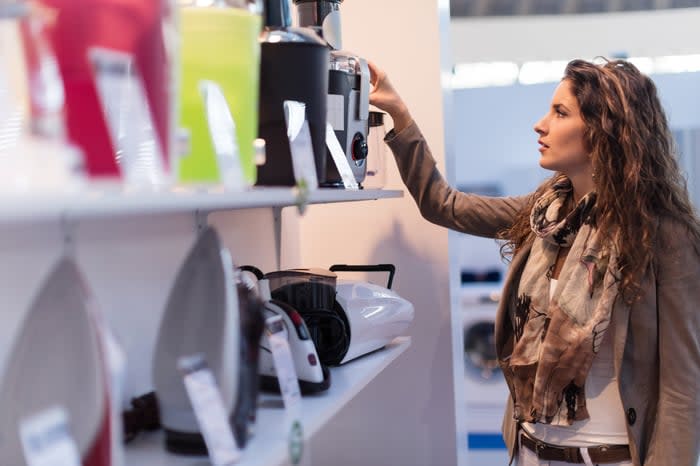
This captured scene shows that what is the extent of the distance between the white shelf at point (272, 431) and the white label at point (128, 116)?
465mm

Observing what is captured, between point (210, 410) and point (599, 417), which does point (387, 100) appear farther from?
point (210, 410)

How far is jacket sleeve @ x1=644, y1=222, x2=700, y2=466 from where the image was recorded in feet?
6.40

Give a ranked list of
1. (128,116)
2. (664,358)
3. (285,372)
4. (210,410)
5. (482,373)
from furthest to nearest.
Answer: (482,373) < (664,358) < (285,372) < (210,410) < (128,116)

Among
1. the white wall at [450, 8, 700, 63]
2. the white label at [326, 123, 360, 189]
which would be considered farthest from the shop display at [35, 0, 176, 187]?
the white wall at [450, 8, 700, 63]

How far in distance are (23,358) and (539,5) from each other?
5.72m

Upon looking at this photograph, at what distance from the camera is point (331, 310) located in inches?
69.2

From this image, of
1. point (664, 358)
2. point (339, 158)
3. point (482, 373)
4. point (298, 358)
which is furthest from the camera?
point (482, 373)

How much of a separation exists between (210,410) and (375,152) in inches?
54.0

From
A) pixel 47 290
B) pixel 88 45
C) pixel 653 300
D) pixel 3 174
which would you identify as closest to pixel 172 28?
pixel 88 45

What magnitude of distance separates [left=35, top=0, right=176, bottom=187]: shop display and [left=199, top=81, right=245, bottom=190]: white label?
4.4 inches

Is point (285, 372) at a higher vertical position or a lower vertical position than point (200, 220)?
lower

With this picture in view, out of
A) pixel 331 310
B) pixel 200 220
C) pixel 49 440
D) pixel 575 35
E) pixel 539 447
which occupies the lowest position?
pixel 539 447

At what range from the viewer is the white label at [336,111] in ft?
5.73

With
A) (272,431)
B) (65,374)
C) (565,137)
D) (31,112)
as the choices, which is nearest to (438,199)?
(565,137)
